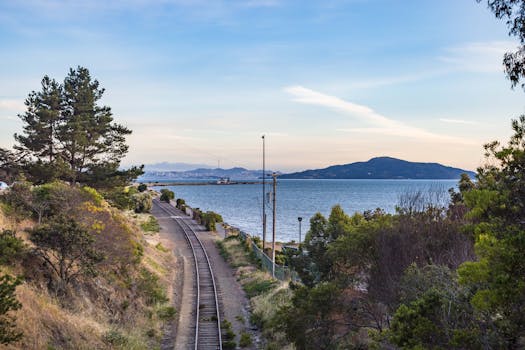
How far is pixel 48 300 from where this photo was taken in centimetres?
1692

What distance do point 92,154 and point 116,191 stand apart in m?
3.64

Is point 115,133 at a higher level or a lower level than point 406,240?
higher

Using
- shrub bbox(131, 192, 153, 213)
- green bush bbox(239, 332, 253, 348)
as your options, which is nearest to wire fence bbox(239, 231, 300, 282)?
green bush bbox(239, 332, 253, 348)

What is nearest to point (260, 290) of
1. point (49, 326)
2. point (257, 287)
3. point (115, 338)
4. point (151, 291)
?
point (257, 287)

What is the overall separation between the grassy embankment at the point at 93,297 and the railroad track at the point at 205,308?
1.60 m

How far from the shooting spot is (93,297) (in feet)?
67.2

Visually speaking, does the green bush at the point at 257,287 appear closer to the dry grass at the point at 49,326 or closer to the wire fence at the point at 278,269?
the wire fence at the point at 278,269

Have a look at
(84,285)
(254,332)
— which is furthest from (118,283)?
(254,332)

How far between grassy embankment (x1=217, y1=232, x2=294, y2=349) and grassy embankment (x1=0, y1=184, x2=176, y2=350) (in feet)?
14.3

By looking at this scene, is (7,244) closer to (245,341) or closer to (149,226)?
(245,341)

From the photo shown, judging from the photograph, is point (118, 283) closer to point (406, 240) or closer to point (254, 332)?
point (254, 332)

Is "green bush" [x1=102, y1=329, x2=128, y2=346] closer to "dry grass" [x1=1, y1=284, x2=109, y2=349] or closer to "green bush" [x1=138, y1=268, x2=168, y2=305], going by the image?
"dry grass" [x1=1, y1=284, x2=109, y2=349]

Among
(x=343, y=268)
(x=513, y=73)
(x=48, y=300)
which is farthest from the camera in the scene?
(x=343, y=268)

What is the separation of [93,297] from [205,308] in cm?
588
